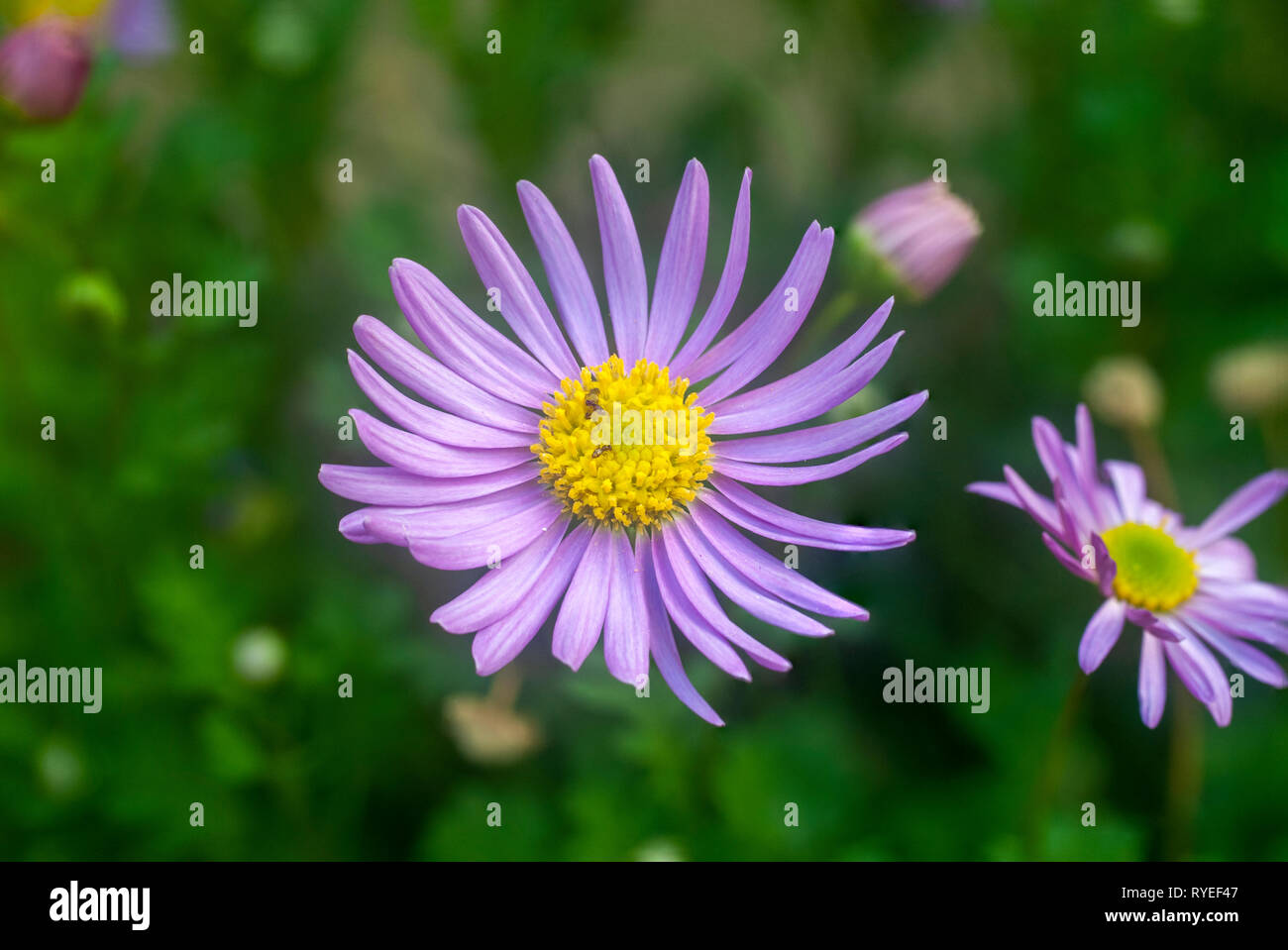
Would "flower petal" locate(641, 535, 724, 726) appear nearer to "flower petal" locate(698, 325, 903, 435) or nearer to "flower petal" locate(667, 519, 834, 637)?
"flower petal" locate(667, 519, 834, 637)

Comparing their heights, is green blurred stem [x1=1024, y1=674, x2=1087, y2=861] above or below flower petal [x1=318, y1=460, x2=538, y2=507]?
below

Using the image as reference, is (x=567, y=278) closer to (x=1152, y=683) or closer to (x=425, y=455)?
(x=425, y=455)

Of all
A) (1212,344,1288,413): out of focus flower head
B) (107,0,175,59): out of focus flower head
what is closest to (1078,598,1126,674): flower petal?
(1212,344,1288,413): out of focus flower head

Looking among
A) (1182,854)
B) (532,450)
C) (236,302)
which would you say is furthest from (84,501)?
(1182,854)

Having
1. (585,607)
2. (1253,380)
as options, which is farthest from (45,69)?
(1253,380)

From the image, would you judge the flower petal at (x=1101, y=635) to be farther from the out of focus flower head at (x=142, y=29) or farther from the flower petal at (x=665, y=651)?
the out of focus flower head at (x=142, y=29)
